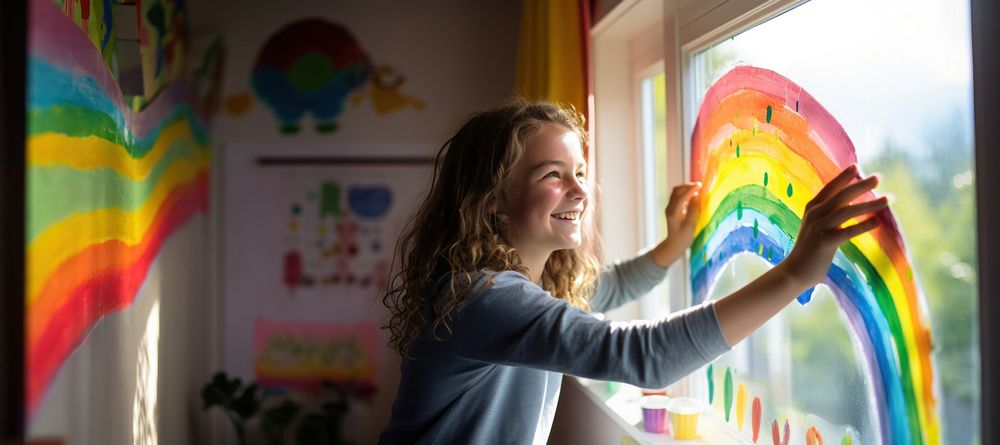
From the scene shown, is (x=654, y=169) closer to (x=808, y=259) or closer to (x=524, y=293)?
(x=524, y=293)

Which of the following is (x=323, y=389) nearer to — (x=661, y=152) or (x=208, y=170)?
(x=208, y=170)

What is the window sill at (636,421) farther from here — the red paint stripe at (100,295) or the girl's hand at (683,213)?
the red paint stripe at (100,295)

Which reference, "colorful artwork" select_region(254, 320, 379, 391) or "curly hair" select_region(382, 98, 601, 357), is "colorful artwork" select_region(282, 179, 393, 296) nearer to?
"colorful artwork" select_region(254, 320, 379, 391)

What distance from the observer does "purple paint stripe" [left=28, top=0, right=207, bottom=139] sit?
4.01ft

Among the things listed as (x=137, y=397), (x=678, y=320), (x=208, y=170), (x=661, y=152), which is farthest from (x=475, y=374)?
(x=208, y=170)

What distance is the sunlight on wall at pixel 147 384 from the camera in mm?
2061

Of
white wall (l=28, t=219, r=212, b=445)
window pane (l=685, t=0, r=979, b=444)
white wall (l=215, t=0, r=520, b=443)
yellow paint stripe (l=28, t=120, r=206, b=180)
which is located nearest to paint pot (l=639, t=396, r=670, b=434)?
window pane (l=685, t=0, r=979, b=444)

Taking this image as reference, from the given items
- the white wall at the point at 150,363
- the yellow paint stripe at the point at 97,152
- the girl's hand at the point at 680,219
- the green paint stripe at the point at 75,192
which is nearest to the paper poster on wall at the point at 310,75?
the yellow paint stripe at the point at 97,152

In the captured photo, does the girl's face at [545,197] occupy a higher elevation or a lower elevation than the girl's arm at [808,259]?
higher

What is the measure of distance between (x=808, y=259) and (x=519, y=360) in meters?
0.41

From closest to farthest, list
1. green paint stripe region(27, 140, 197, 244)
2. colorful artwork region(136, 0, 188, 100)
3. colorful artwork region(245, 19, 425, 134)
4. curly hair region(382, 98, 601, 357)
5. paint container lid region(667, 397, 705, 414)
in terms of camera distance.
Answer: green paint stripe region(27, 140, 197, 244), curly hair region(382, 98, 601, 357), paint container lid region(667, 397, 705, 414), colorful artwork region(136, 0, 188, 100), colorful artwork region(245, 19, 425, 134)

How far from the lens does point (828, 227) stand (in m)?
0.97

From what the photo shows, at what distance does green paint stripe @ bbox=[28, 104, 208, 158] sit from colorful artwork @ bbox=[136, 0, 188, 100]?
13 centimetres

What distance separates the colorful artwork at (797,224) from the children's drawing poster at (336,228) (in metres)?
1.58
